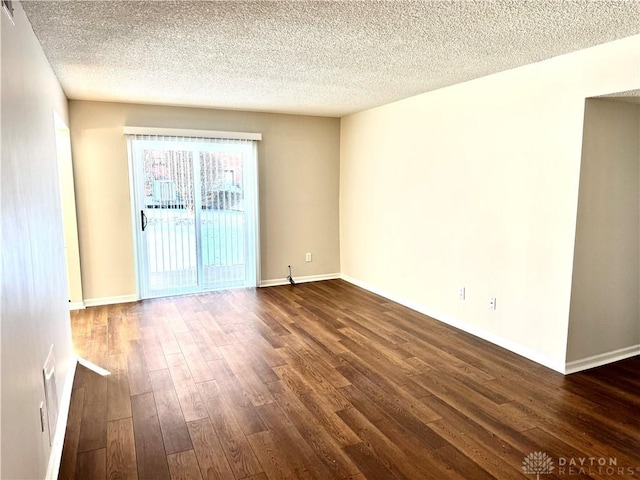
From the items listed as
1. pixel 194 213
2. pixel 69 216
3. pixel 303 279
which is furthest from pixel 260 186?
pixel 69 216

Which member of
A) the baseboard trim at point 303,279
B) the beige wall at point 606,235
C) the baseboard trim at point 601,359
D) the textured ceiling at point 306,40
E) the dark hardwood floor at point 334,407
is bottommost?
the dark hardwood floor at point 334,407

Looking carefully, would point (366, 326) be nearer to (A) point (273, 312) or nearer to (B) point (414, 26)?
(A) point (273, 312)

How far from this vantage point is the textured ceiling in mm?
2203

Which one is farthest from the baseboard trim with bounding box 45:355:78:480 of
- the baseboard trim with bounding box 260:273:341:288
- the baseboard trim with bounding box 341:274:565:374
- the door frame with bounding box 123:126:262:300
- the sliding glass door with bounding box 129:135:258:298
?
the baseboard trim with bounding box 341:274:565:374

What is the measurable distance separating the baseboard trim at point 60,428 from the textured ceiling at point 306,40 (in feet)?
7.24

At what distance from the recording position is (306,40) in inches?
105

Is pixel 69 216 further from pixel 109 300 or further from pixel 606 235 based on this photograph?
pixel 606 235

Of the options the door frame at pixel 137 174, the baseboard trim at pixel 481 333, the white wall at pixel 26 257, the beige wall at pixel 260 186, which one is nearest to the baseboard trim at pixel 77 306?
the beige wall at pixel 260 186

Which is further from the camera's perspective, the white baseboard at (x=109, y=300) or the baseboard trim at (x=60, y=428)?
the white baseboard at (x=109, y=300)

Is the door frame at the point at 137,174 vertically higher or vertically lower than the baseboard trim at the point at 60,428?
higher

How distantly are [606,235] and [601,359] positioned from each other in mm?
973

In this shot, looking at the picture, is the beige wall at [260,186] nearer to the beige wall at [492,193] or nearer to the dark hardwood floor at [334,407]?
the beige wall at [492,193]

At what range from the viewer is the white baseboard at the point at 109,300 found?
15.8ft

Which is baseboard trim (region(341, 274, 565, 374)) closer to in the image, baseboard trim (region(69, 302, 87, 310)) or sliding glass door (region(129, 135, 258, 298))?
sliding glass door (region(129, 135, 258, 298))
